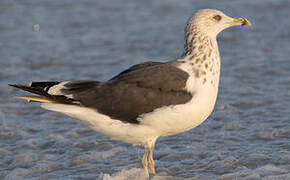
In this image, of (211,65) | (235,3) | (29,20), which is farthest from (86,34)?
(211,65)

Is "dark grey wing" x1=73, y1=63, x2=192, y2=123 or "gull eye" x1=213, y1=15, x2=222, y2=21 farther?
"gull eye" x1=213, y1=15, x2=222, y2=21

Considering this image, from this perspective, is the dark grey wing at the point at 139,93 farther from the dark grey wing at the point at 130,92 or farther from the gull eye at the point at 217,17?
the gull eye at the point at 217,17

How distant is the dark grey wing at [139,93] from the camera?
5449 mm

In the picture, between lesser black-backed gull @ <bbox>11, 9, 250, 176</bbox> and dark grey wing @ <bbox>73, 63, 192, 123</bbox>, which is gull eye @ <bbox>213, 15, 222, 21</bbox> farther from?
dark grey wing @ <bbox>73, 63, 192, 123</bbox>

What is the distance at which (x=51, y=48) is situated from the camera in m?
10.4

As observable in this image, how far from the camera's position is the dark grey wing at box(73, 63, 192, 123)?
545 centimetres

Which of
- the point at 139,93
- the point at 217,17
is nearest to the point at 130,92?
the point at 139,93

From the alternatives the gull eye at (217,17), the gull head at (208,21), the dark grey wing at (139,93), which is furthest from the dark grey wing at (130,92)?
the gull eye at (217,17)

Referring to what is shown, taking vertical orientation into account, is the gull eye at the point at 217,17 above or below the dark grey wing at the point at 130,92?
above

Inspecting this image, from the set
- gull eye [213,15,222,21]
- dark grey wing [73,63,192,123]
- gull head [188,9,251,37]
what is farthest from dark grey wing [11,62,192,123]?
gull eye [213,15,222,21]

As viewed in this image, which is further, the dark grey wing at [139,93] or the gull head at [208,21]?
the gull head at [208,21]

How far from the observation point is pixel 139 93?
217 inches

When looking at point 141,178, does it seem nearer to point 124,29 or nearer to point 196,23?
point 196,23

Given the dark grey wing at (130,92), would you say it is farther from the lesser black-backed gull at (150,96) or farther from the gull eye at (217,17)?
the gull eye at (217,17)
